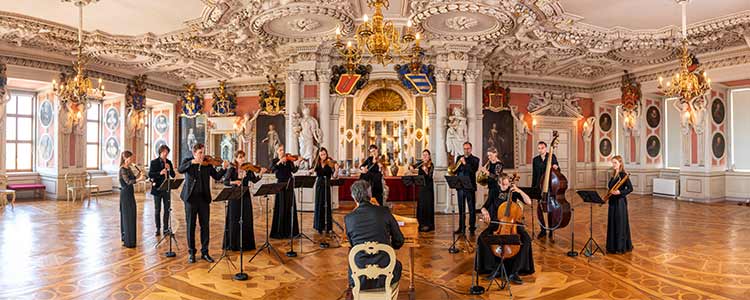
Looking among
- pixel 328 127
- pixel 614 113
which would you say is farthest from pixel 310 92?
pixel 614 113

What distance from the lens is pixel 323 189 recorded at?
717 cm

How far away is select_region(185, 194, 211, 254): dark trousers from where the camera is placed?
5398 mm

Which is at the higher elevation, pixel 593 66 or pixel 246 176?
pixel 593 66

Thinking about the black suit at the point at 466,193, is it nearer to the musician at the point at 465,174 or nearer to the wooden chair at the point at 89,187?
the musician at the point at 465,174

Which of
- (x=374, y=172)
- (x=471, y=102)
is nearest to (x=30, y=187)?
(x=374, y=172)

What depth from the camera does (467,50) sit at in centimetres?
985

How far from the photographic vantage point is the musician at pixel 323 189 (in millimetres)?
6974

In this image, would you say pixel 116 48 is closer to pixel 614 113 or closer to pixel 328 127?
pixel 328 127

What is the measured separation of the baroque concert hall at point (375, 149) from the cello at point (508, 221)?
25 mm

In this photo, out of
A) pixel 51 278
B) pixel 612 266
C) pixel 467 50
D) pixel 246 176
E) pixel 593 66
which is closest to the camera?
pixel 51 278

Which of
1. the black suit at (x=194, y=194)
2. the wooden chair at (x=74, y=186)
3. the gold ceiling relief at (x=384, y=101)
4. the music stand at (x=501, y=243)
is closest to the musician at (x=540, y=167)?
the music stand at (x=501, y=243)

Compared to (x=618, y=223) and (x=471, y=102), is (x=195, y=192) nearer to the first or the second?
(x=618, y=223)

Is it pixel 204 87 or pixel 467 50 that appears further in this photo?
pixel 204 87

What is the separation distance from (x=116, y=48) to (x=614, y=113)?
15.9 metres
